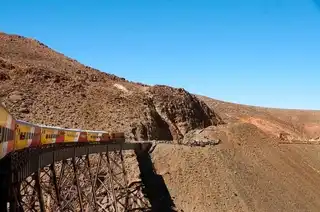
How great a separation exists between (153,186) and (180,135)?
2402 cm

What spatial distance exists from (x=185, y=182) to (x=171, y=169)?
2.30m

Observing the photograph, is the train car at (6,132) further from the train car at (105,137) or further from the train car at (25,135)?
the train car at (105,137)

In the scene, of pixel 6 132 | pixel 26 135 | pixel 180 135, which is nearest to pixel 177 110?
pixel 180 135

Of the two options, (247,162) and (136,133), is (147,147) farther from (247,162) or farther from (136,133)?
(247,162)

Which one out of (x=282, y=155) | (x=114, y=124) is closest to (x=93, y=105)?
(x=114, y=124)

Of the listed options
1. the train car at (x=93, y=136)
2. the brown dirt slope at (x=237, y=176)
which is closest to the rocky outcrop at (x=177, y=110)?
the brown dirt slope at (x=237, y=176)

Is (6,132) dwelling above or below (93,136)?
below

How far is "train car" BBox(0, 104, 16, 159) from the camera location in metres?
13.0

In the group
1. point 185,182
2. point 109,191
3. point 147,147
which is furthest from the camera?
point 147,147

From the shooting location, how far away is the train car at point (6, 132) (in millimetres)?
12961

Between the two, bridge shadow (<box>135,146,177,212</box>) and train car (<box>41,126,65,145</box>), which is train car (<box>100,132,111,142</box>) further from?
train car (<box>41,126,65,145</box>)

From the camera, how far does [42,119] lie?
49.2m

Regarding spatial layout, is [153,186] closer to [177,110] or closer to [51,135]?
[51,135]

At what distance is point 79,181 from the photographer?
33.2 meters
